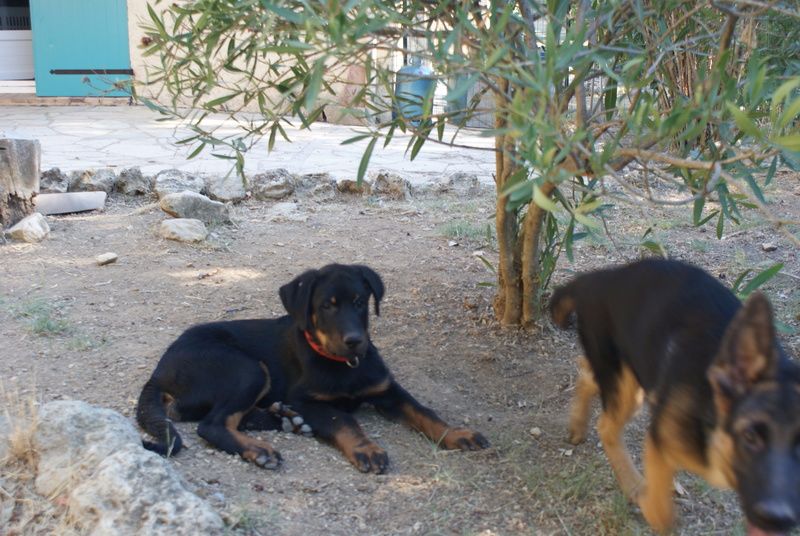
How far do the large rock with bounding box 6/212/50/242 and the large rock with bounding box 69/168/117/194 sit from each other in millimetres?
1403

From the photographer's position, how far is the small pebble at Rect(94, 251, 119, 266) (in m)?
6.40

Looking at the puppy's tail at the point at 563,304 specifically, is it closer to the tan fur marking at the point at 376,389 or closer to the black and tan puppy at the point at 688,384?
the black and tan puppy at the point at 688,384

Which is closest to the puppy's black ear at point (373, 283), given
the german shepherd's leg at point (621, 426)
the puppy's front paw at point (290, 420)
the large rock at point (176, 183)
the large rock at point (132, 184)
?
the puppy's front paw at point (290, 420)

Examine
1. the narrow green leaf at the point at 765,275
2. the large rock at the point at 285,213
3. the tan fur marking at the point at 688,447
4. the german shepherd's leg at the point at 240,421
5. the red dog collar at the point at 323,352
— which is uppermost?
the narrow green leaf at the point at 765,275

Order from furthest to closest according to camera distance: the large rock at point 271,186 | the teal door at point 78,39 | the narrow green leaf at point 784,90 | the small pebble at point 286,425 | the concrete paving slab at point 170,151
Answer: the teal door at point 78,39
the concrete paving slab at point 170,151
the large rock at point 271,186
the small pebble at point 286,425
the narrow green leaf at point 784,90

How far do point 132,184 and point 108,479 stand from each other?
19.4ft

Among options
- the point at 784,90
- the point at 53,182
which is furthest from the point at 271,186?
the point at 784,90

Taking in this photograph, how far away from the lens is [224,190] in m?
8.41

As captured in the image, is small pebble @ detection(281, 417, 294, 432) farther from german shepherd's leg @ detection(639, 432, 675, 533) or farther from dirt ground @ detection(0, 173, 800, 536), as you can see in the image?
german shepherd's leg @ detection(639, 432, 675, 533)

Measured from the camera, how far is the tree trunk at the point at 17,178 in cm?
686

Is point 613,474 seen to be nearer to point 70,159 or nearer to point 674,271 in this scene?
point 674,271

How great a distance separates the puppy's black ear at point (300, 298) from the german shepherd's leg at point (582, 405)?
1.40 m

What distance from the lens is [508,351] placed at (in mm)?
5125

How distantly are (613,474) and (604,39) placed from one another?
2.05m
